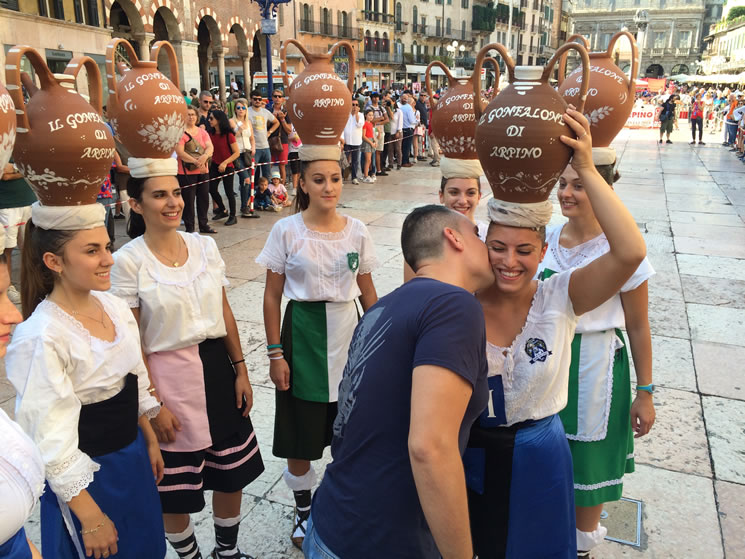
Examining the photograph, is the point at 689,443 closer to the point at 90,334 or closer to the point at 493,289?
the point at 493,289

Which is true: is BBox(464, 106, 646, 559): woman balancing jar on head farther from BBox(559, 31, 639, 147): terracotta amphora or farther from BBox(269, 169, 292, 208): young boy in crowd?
BBox(269, 169, 292, 208): young boy in crowd

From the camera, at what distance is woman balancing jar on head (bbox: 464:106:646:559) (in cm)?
181

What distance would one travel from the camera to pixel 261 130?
10141 millimetres

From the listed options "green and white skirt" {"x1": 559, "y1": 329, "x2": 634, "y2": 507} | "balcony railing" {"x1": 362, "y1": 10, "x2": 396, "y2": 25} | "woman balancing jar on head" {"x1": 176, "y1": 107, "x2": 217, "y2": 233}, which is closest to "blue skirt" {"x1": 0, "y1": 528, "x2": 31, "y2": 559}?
"green and white skirt" {"x1": 559, "y1": 329, "x2": 634, "y2": 507}

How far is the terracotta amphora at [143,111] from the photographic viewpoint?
7.93ft

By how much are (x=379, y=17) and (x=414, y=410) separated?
5469cm

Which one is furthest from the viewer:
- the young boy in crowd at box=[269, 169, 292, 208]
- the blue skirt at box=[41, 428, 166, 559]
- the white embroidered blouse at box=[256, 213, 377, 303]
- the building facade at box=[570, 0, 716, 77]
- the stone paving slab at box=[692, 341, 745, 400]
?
the building facade at box=[570, 0, 716, 77]

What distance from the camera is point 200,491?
97.2 inches

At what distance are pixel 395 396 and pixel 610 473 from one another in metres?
1.40

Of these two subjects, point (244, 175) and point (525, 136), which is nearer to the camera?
point (525, 136)

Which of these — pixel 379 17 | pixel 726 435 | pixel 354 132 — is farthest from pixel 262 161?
pixel 379 17

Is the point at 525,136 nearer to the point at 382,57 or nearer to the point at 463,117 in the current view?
the point at 463,117

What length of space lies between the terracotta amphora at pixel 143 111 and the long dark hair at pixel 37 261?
23.5 inches

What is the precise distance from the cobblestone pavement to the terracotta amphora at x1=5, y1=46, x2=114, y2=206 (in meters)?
1.87
